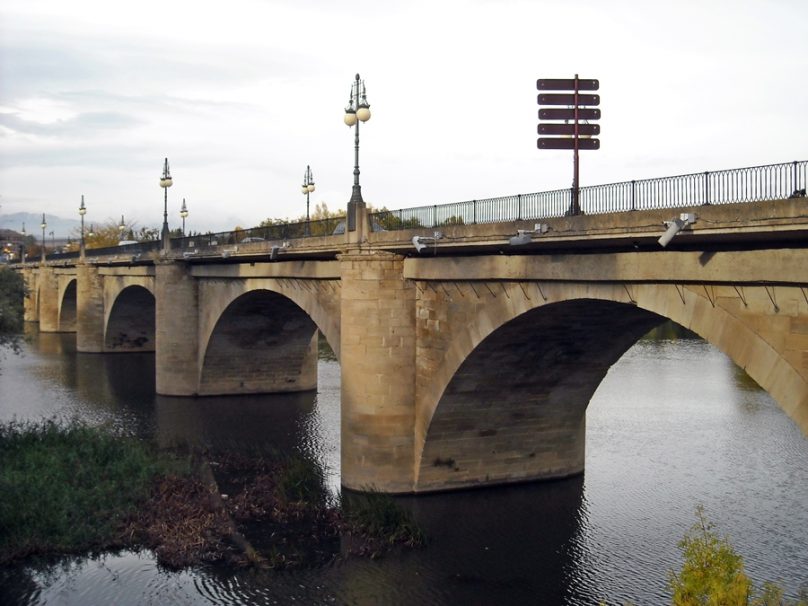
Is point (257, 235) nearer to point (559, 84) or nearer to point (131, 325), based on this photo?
point (559, 84)

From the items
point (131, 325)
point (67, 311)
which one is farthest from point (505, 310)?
point (67, 311)

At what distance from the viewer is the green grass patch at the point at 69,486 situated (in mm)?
20578

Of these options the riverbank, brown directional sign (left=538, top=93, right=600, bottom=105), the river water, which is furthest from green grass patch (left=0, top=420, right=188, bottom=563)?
brown directional sign (left=538, top=93, right=600, bottom=105)

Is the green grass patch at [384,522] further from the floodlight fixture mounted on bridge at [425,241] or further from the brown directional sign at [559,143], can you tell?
the brown directional sign at [559,143]

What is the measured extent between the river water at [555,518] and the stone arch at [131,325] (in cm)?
2086

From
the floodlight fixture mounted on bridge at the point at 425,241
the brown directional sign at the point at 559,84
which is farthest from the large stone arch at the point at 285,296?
the brown directional sign at the point at 559,84

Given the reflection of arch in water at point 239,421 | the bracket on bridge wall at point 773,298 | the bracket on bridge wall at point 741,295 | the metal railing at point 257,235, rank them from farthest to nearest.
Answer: the metal railing at point 257,235, the reflection of arch in water at point 239,421, the bracket on bridge wall at point 741,295, the bracket on bridge wall at point 773,298

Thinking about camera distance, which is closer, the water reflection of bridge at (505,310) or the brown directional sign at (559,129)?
the water reflection of bridge at (505,310)

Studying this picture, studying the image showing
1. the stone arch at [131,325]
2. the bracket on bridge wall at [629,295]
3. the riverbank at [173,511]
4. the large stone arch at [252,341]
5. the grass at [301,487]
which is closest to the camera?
the bracket on bridge wall at [629,295]

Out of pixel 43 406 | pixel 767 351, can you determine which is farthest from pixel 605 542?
pixel 43 406

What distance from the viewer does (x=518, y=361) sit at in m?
23.5

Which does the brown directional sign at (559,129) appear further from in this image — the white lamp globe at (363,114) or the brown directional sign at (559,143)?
the white lamp globe at (363,114)

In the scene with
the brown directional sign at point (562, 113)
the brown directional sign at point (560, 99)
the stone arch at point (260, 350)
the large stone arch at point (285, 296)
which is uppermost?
the brown directional sign at point (560, 99)

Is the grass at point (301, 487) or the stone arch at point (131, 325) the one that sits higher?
the stone arch at point (131, 325)
